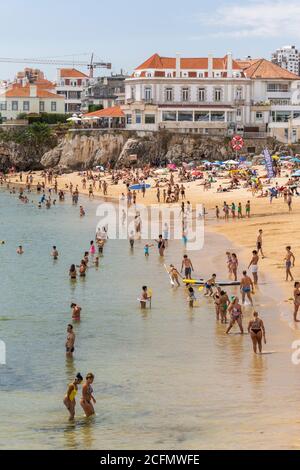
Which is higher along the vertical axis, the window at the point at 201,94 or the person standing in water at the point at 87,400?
the window at the point at 201,94

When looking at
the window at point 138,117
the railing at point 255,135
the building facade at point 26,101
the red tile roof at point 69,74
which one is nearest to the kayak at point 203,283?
the railing at point 255,135

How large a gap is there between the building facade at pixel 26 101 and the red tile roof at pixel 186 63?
20323mm

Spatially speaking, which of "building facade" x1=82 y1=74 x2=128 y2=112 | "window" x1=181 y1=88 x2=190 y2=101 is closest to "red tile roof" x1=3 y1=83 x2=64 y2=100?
"building facade" x1=82 y1=74 x2=128 y2=112

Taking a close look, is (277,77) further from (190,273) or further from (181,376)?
(181,376)

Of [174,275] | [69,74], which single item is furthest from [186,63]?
[174,275]

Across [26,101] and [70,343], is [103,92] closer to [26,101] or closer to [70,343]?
[26,101]

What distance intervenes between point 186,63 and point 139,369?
223ft

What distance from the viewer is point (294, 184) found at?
60.8 meters

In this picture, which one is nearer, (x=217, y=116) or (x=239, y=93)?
(x=217, y=116)

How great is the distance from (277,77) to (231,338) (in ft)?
222

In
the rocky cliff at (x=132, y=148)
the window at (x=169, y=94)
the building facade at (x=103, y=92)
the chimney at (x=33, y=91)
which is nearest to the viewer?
the rocky cliff at (x=132, y=148)

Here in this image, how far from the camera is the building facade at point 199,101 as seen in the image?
85.2 metres

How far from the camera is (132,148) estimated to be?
84.9 metres

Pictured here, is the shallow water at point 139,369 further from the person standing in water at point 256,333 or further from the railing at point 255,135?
the railing at point 255,135
